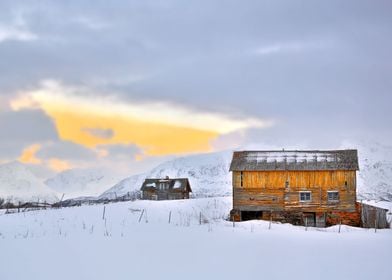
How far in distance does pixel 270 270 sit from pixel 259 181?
1079 inches

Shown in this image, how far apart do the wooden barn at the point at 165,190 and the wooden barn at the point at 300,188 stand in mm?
36173

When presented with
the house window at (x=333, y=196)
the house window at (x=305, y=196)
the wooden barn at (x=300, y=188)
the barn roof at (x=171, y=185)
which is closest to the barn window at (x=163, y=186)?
the barn roof at (x=171, y=185)

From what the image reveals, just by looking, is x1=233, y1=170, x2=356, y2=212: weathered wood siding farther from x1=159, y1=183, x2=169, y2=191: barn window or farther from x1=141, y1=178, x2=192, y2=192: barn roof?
x1=159, y1=183, x2=169, y2=191: barn window

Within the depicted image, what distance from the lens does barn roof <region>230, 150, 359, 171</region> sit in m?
39.5

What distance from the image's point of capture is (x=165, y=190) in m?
77.0

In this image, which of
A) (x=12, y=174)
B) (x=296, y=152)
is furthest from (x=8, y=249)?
(x=12, y=174)

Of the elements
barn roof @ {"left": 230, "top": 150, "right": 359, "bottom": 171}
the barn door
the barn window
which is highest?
barn roof @ {"left": 230, "top": 150, "right": 359, "bottom": 171}

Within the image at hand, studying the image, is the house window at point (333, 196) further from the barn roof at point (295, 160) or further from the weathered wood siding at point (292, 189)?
the barn roof at point (295, 160)

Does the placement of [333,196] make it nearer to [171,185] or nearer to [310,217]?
[310,217]

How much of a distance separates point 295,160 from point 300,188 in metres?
2.23

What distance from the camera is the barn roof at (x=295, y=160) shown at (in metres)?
39.5

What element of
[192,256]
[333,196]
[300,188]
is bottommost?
[192,256]

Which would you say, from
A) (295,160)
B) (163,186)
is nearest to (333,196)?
(295,160)

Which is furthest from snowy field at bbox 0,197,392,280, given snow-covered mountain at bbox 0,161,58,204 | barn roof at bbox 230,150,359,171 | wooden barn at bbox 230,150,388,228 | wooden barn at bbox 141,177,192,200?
snow-covered mountain at bbox 0,161,58,204
